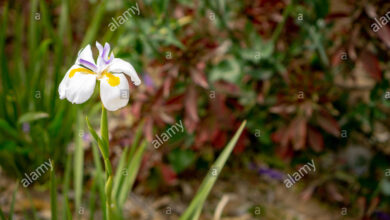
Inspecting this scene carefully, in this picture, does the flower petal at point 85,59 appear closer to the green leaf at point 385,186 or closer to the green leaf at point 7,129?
the green leaf at point 7,129

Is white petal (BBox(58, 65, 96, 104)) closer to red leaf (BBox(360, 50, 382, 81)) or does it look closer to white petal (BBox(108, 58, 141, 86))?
white petal (BBox(108, 58, 141, 86))

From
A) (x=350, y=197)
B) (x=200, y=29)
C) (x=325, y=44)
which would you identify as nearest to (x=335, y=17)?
(x=325, y=44)

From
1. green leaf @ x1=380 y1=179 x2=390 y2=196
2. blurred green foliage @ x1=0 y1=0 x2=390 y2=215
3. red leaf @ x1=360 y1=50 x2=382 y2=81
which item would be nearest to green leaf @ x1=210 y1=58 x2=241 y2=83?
blurred green foliage @ x1=0 y1=0 x2=390 y2=215

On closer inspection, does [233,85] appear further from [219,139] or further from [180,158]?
[180,158]

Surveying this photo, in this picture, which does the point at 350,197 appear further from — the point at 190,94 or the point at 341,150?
the point at 190,94
